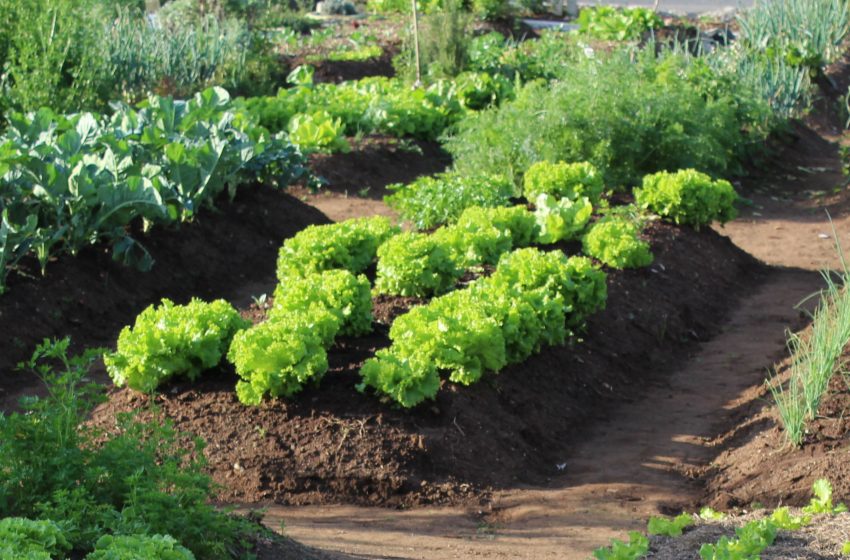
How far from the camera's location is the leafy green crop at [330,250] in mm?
8148

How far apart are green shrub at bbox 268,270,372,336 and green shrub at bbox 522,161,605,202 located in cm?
321

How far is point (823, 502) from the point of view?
5.14 metres

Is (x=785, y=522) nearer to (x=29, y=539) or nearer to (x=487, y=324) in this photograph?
(x=487, y=324)

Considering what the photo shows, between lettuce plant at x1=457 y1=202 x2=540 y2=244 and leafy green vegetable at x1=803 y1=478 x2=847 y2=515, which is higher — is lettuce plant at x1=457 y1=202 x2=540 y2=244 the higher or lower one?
the lower one

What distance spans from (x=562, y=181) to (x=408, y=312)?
9.71 feet

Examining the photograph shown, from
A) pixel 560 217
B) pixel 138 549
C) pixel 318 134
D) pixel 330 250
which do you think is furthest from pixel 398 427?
pixel 318 134

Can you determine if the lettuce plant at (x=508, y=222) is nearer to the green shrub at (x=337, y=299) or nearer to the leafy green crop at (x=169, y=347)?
the green shrub at (x=337, y=299)

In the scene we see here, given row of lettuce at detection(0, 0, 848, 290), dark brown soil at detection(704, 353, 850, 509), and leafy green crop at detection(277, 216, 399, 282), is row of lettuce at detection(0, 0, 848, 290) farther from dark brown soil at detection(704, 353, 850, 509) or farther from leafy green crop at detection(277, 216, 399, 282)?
dark brown soil at detection(704, 353, 850, 509)

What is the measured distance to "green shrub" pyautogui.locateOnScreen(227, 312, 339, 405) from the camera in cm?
630

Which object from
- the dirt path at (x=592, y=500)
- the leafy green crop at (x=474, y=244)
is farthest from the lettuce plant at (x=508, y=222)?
the dirt path at (x=592, y=500)

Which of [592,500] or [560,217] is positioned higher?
[560,217]

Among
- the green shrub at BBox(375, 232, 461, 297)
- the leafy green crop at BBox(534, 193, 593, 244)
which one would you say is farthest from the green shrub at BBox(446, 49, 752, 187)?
the green shrub at BBox(375, 232, 461, 297)

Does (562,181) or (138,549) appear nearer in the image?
(138,549)

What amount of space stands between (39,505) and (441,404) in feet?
9.41
